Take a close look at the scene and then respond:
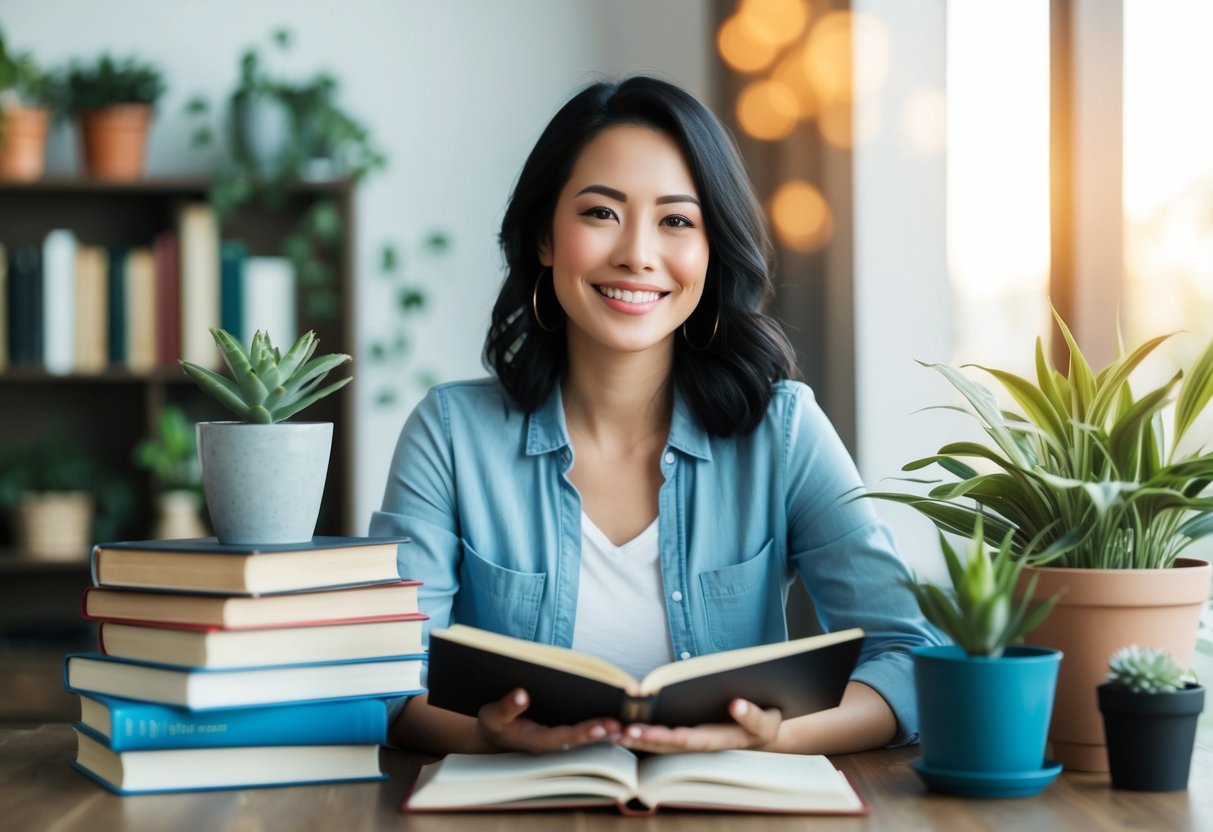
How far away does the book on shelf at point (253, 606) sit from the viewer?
110 cm

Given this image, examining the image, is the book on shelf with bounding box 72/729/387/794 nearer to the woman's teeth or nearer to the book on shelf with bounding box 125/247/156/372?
the woman's teeth

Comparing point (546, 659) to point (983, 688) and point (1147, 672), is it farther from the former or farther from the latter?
point (1147, 672)

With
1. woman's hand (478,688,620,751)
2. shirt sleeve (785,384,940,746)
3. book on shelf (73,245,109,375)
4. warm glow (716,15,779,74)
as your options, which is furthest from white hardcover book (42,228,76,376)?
woman's hand (478,688,620,751)

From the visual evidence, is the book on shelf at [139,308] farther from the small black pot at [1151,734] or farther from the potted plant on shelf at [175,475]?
the small black pot at [1151,734]

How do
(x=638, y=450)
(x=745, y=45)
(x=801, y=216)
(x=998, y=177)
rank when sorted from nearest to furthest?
(x=638, y=450)
(x=998, y=177)
(x=801, y=216)
(x=745, y=45)

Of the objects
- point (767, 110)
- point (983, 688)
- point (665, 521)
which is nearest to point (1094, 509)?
point (983, 688)

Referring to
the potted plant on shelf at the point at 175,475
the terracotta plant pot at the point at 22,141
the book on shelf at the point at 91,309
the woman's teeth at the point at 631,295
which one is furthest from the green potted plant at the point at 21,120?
the woman's teeth at the point at 631,295

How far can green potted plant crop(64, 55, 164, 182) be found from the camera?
11.3ft

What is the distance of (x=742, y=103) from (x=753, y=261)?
5.19ft

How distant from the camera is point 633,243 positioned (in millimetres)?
1640

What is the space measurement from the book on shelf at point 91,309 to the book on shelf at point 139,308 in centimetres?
6

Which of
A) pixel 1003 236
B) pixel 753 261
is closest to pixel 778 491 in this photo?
pixel 753 261

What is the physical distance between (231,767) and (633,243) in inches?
31.7

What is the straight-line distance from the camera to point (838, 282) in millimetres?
2812
